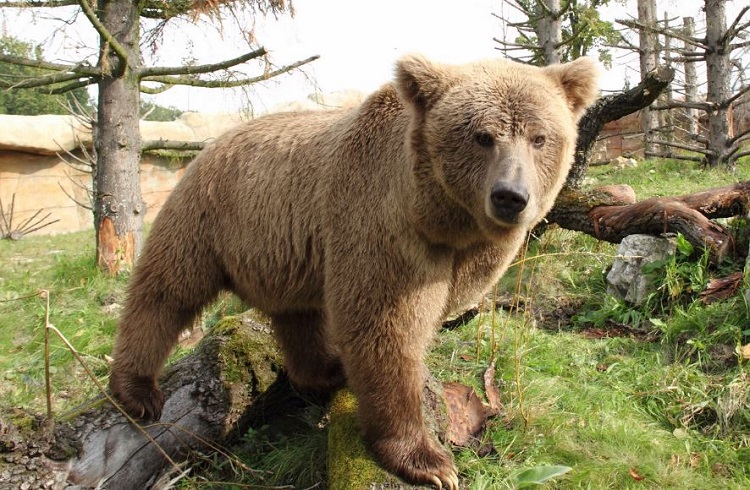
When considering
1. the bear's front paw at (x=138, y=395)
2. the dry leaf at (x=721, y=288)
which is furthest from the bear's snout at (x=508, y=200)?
the dry leaf at (x=721, y=288)

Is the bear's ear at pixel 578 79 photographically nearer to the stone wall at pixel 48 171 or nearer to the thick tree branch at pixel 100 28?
the thick tree branch at pixel 100 28

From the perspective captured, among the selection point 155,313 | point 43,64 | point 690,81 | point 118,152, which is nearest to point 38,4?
point 43,64

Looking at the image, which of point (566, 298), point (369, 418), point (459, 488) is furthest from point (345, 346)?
point (566, 298)

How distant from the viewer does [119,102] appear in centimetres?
757

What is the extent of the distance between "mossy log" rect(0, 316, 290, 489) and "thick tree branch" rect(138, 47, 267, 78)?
349 cm

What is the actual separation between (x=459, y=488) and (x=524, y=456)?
53cm

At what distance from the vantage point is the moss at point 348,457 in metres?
2.93

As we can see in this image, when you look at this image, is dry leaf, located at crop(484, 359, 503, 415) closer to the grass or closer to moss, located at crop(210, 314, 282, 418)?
the grass

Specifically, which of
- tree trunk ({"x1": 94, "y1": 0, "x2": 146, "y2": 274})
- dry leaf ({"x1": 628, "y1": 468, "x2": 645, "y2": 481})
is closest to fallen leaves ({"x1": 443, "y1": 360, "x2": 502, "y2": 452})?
dry leaf ({"x1": 628, "y1": 468, "x2": 645, "y2": 481})

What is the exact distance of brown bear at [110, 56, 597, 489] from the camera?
9.17ft

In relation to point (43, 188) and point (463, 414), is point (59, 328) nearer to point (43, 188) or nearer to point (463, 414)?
point (463, 414)

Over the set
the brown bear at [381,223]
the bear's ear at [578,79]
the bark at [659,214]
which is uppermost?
the bear's ear at [578,79]

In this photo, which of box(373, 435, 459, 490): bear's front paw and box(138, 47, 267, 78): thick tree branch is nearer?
box(373, 435, 459, 490): bear's front paw

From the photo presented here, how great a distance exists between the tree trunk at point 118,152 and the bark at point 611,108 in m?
5.34
